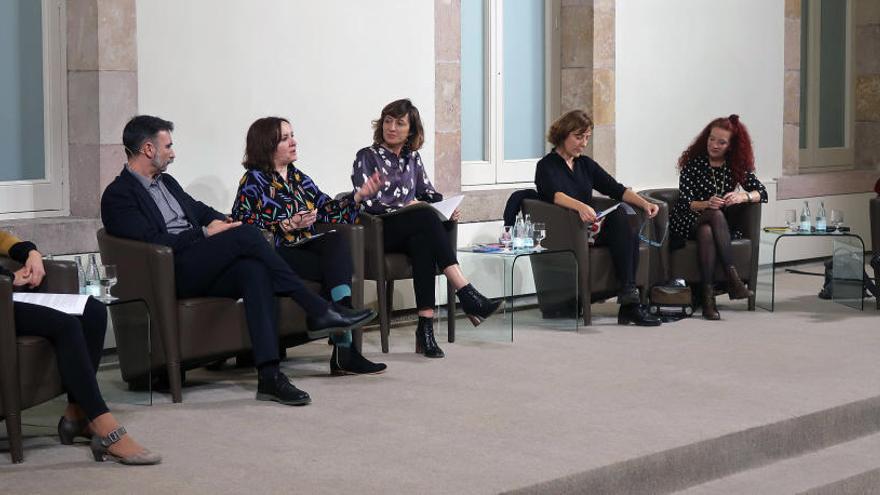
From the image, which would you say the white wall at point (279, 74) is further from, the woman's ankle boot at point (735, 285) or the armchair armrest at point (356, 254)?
the woman's ankle boot at point (735, 285)

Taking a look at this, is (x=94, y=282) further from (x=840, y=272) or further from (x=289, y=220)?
(x=840, y=272)

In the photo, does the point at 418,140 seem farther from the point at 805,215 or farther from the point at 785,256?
the point at 785,256

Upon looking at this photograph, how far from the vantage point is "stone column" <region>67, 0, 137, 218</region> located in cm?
602

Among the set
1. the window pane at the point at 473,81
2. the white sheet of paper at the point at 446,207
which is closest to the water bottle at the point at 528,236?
the white sheet of paper at the point at 446,207

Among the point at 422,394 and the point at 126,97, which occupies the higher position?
the point at 126,97

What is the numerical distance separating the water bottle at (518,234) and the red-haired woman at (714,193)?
39.8 inches

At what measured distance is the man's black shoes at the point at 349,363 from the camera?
5.69 meters

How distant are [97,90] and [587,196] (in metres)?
2.58

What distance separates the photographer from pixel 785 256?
9891mm

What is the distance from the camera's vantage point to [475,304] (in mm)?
6090

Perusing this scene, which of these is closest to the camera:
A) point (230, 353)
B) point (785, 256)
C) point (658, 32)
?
point (230, 353)

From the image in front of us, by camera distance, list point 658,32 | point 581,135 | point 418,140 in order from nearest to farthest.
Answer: point 418,140 → point 581,135 → point 658,32

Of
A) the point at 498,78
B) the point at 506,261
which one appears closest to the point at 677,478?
the point at 506,261

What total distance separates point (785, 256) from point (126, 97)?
17.7ft
